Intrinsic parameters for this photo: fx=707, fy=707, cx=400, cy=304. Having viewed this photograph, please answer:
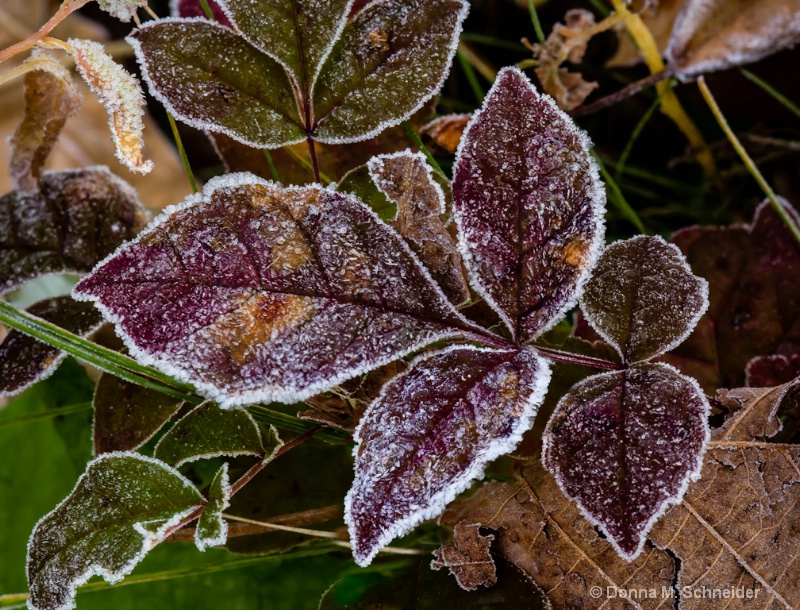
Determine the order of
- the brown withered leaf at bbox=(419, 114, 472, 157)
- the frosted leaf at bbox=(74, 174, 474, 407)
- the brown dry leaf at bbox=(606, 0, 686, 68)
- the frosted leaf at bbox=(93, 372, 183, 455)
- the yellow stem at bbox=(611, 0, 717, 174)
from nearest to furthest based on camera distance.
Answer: the frosted leaf at bbox=(74, 174, 474, 407), the frosted leaf at bbox=(93, 372, 183, 455), the brown withered leaf at bbox=(419, 114, 472, 157), the yellow stem at bbox=(611, 0, 717, 174), the brown dry leaf at bbox=(606, 0, 686, 68)

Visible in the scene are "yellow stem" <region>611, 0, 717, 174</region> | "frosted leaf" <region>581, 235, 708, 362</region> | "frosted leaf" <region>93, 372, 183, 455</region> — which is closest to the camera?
"frosted leaf" <region>581, 235, 708, 362</region>

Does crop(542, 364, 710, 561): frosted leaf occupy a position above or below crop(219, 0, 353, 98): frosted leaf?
below

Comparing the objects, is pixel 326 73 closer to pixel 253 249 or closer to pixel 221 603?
pixel 253 249

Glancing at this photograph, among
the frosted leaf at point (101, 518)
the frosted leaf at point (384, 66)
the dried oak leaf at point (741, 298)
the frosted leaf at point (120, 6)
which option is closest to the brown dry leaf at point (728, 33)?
the dried oak leaf at point (741, 298)

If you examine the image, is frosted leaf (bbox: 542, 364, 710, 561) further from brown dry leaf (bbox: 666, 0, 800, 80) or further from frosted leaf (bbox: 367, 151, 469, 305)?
brown dry leaf (bbox: 666, 0, 800, 80)

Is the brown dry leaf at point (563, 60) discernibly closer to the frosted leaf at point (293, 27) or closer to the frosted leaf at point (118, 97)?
the frosted leaf at point (293, 27)

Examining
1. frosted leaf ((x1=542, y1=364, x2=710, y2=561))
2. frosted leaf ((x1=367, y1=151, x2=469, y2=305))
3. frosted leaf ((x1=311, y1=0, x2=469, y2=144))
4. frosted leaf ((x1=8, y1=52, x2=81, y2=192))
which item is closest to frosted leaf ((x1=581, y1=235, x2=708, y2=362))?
frosted leaf ((x1=542, y1=364, x2=710, y2=561))

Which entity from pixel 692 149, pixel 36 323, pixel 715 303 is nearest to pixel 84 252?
pixel 36 323
